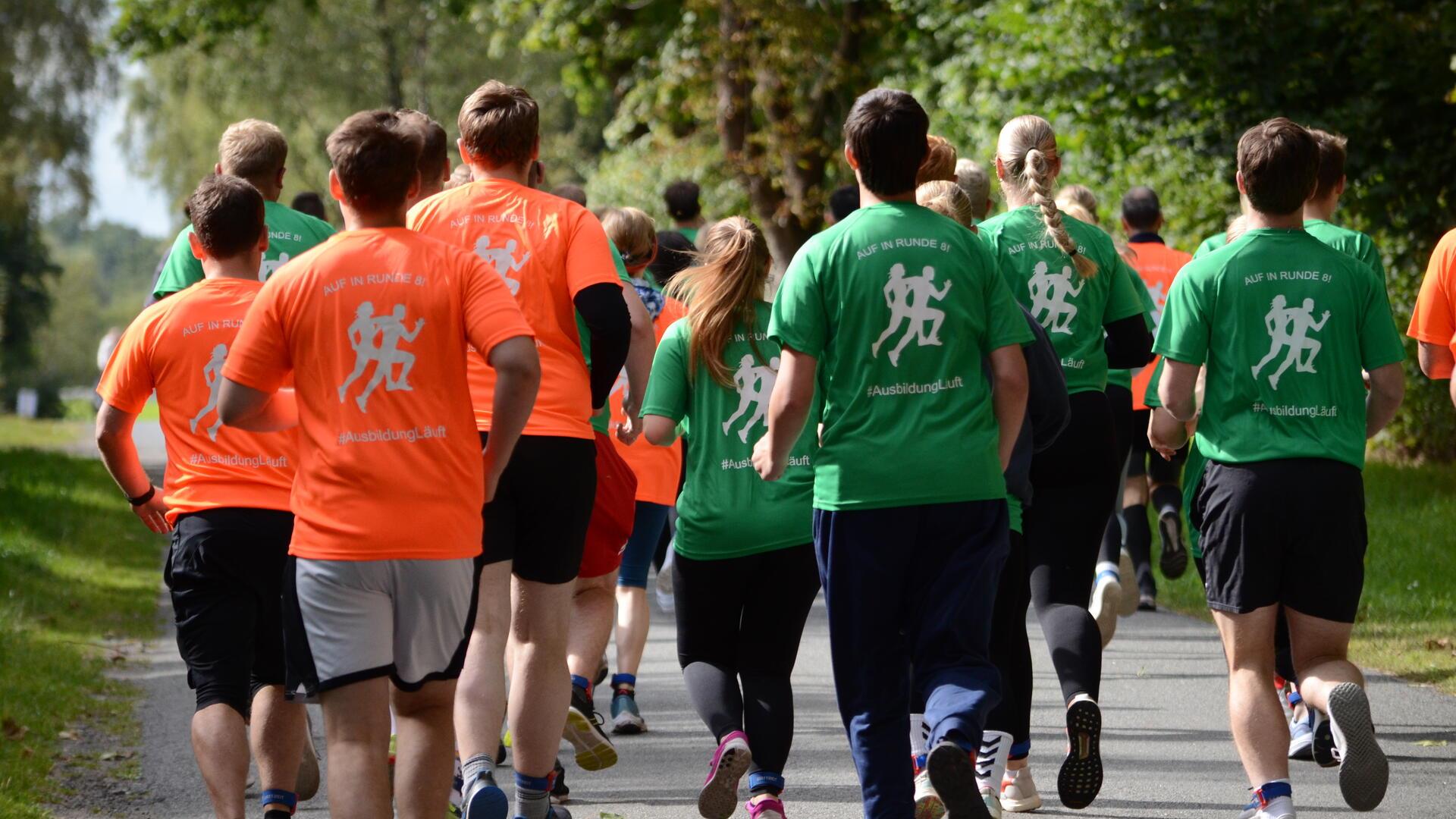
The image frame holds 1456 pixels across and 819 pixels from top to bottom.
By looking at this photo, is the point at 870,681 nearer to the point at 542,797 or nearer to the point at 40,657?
the point at 542,797

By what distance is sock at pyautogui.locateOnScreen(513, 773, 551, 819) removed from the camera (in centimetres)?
538

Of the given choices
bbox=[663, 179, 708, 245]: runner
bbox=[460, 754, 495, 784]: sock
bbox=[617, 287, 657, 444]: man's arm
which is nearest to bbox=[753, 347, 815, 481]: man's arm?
bbox=[617, 287, 657, 444]: man's arm

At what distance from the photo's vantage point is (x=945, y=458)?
4570 mm

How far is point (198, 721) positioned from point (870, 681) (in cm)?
195

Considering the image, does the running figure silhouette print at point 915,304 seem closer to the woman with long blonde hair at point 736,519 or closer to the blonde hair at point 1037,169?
the woman with long blonde hair at point 736,519

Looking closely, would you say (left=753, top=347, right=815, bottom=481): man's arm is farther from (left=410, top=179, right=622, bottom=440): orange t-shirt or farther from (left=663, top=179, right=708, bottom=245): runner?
(left=663, top=179, right=708, bottom=245): runner

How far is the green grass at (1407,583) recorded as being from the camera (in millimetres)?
8680

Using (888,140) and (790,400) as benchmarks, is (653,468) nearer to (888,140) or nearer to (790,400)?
(790,400)

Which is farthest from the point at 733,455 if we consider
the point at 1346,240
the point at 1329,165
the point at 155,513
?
the point at 1346,240

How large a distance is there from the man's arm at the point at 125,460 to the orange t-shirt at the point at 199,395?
5cm

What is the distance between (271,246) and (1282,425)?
318cm

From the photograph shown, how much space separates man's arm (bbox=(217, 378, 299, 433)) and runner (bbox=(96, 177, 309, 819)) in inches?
26.2

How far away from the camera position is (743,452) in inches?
220

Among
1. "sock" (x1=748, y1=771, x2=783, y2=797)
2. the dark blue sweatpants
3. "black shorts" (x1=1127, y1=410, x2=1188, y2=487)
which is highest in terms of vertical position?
the dark blue sweatpants
